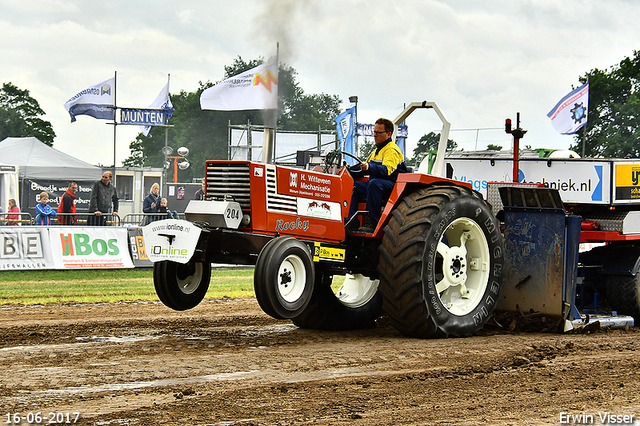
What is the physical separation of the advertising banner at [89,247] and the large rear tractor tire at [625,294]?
988 centimetres

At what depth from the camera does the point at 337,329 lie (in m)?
7.56

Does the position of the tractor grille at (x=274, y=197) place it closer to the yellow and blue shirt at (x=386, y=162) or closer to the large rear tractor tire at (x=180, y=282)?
the large rear tractor tire at (x=180, y=282)

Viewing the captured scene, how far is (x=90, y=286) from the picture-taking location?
12.6 meters

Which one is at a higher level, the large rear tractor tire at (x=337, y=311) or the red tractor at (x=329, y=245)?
the red tractor at (x=329, y=245)

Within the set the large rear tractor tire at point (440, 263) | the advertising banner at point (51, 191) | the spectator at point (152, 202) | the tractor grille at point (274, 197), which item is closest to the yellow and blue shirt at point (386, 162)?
the large rear tractor tire at point (440, 263)

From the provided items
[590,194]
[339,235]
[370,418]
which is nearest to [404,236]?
[339,235]

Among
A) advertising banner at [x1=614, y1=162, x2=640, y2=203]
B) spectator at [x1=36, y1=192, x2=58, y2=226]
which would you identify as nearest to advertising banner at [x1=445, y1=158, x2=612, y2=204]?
advertising banner at [x1=614, y1=162, x2=640, y2=203]

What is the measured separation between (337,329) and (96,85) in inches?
614

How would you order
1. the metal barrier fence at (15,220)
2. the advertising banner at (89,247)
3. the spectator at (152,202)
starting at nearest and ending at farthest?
the advertising banner at (89,247) < the metal barrier fence at (15,220) < the spectator at (152,202)

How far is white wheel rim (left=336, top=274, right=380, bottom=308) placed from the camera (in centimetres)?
791

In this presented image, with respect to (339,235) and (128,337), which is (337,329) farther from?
(128,337)

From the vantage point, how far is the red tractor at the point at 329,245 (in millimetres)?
5977

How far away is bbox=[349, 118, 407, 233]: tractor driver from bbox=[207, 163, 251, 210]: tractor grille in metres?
1.11

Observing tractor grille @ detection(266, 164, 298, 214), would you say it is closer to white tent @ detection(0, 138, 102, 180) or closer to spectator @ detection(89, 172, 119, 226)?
spectator @ detection(89, 172, 119, 226)
